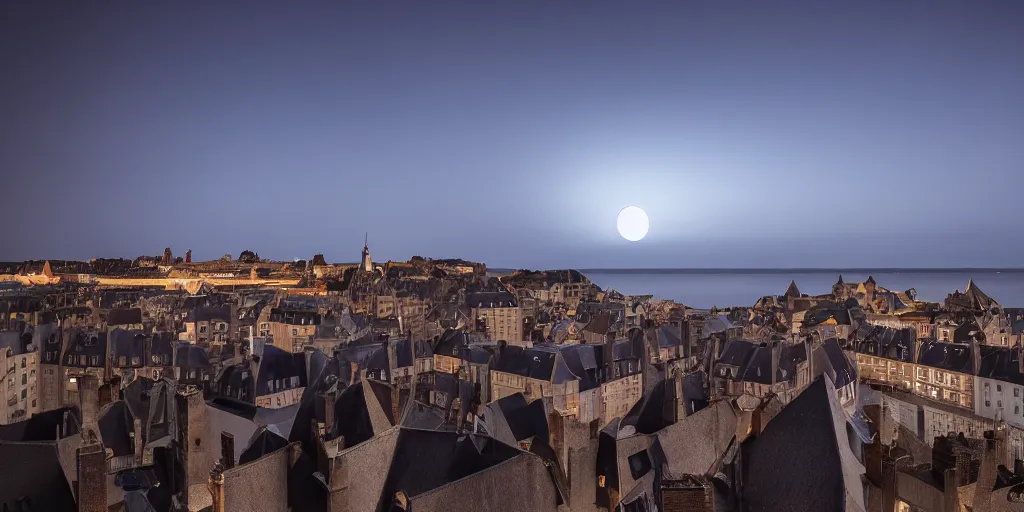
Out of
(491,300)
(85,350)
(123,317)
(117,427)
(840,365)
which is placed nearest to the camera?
(117,427)

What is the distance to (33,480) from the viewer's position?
64.5 feet

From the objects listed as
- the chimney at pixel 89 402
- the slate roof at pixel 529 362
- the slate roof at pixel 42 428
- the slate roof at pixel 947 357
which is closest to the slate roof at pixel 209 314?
the slate roof at pixel 529 362

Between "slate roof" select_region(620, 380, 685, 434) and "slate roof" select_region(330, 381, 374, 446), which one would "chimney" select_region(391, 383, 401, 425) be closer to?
"slate roof" select_region(330, 381, 374, 446)

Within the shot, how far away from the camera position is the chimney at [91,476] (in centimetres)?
1806

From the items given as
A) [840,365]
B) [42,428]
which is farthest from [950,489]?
[42,428]

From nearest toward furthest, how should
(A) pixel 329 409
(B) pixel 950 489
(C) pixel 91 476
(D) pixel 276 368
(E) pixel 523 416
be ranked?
(B) pixel 950 489 < (C) pixel 91 476 < (A) pixel 329 409 < (E) pixel 523 416 < (D) pixel 276 368

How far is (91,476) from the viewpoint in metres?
18.1

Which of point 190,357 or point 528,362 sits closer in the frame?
point 528,362

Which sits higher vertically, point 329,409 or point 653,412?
point 329,409

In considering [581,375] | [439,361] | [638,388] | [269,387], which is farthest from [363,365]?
[638,388]

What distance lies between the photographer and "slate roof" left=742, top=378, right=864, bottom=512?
46.1 ft

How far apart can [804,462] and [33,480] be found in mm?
23243

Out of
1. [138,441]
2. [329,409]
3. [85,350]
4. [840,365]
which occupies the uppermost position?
[329,409]

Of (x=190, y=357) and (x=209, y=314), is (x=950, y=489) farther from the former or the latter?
(x=209, y=314)
